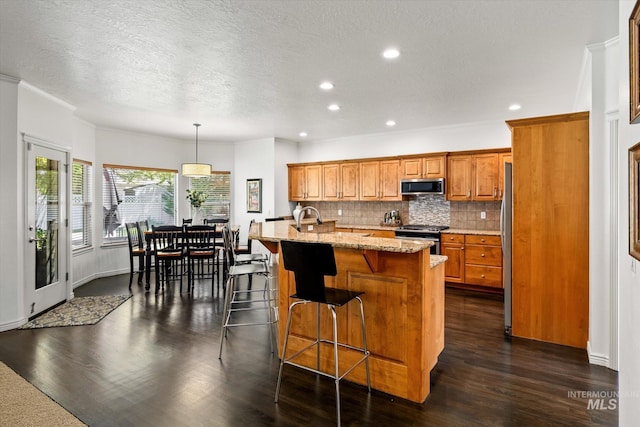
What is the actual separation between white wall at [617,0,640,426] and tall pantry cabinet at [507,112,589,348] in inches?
72.3

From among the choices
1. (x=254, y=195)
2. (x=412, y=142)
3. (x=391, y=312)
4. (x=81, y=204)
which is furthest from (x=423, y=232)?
(x=81, y=204)

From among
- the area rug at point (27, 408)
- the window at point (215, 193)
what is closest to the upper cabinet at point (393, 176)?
the window at point (215, 193)

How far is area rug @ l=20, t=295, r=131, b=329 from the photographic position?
397cm

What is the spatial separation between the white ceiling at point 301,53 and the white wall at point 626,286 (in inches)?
43.3

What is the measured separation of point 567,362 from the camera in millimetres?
3033

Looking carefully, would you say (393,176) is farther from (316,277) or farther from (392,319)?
(316,277)

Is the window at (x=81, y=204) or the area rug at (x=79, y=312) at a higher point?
the window at (x=81, y=204)

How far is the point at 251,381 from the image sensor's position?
2.71 meters

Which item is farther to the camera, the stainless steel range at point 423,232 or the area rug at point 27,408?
the stainless steel range at point 423,232

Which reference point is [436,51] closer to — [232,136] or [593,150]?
[593,150]

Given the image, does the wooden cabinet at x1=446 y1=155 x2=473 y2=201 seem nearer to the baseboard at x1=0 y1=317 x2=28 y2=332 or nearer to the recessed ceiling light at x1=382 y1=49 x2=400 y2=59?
the recessed ceiling light at x1=382 y1=49 x2=400 y2=59

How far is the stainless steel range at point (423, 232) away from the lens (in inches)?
223

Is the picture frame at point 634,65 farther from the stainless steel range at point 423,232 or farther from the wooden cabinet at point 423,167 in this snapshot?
the wooden cabinet at point 423,167

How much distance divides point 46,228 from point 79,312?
112cm
